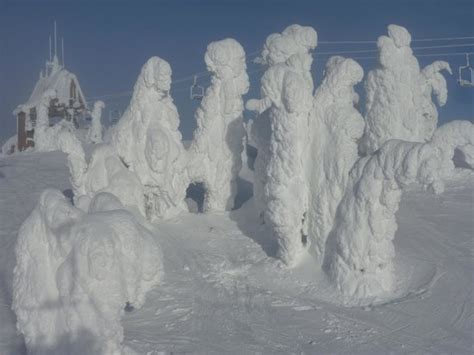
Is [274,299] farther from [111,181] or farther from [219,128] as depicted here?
[219,128]

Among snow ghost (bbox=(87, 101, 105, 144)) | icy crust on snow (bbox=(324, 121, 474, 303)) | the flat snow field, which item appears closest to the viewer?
the flat snow field

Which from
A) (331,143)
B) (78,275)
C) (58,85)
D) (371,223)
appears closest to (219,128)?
(331,143)

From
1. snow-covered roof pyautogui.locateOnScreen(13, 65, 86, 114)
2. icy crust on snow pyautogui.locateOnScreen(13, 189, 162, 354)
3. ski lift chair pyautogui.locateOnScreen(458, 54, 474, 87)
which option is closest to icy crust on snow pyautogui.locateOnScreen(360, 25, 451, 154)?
ski lift chair pyautogui.locateOnScreen(458, 54, 474, 87)

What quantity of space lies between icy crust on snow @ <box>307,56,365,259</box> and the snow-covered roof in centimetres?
2249

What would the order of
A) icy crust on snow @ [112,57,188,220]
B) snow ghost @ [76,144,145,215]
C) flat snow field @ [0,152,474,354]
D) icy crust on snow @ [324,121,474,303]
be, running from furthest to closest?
icy crust on snow @ [112,57,188,220] → snow ghost @ [76,144,145,215] → icy crust on snow @ [324,121,474,303] → flat snow field @ [0,152,474,354]

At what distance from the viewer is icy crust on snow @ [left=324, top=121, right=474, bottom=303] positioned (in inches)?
414

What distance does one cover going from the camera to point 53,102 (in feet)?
107

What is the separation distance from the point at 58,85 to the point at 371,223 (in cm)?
2616

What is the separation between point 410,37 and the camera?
19.0 m

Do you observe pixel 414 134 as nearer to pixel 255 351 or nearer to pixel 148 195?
pixel 148 195

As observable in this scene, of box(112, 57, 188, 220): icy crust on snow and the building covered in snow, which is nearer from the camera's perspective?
box(112, 57, 188, 220): icy crust on snow

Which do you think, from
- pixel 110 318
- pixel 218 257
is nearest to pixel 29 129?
pixel 218 257

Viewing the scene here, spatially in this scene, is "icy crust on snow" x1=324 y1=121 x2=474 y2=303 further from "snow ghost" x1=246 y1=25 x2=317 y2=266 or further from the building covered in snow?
the building covered in snow

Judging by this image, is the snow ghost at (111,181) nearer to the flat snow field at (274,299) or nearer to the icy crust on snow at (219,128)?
the flat snow field at (274,299)
